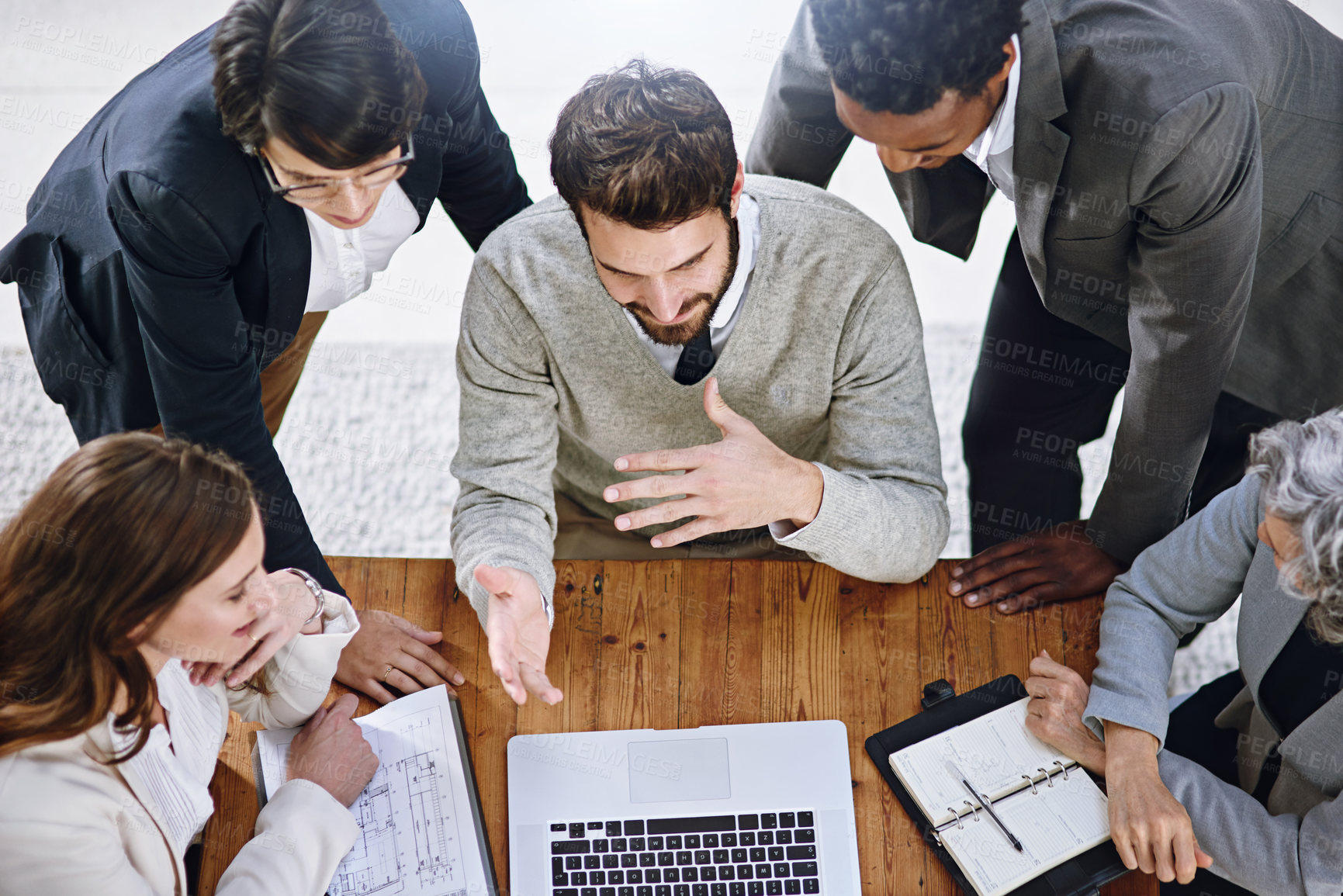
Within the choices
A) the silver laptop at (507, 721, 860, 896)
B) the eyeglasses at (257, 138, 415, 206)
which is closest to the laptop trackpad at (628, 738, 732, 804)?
the silver laptop at (507, 721, 860, 896)

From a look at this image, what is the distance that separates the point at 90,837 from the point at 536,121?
2.52 meters

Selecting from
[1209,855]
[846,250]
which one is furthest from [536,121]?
[1209,855]

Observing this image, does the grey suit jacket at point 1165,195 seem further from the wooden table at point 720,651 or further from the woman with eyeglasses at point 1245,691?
the wooden table at point 720,651

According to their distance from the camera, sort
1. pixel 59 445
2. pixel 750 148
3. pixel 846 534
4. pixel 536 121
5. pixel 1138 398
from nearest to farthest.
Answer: pixel 846 534, pixel 1138 398, pixel 750 148, pixel 59 445, pixel 536 121

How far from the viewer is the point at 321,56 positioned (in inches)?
51.3

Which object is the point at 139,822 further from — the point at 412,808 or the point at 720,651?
the point at 720,651

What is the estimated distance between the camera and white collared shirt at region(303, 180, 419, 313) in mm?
1704

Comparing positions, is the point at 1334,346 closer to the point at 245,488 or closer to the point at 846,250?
the point at 846,250

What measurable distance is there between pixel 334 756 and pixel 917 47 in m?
1.16

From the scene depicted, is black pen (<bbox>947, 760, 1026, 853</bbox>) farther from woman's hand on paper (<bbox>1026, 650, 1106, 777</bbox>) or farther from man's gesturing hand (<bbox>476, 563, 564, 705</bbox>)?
man's gesturing hand (<bbox>476, 563, 564, 705</bbox>)

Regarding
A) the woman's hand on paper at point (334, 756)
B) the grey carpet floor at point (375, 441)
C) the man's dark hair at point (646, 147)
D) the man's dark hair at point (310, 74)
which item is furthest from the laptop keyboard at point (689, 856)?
the grey carpet floor at point (375, 441)

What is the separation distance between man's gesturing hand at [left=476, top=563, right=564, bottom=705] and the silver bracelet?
8.7 inches

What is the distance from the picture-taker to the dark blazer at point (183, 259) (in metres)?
1.42

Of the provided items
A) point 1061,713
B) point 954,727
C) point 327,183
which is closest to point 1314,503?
point 1061,713
